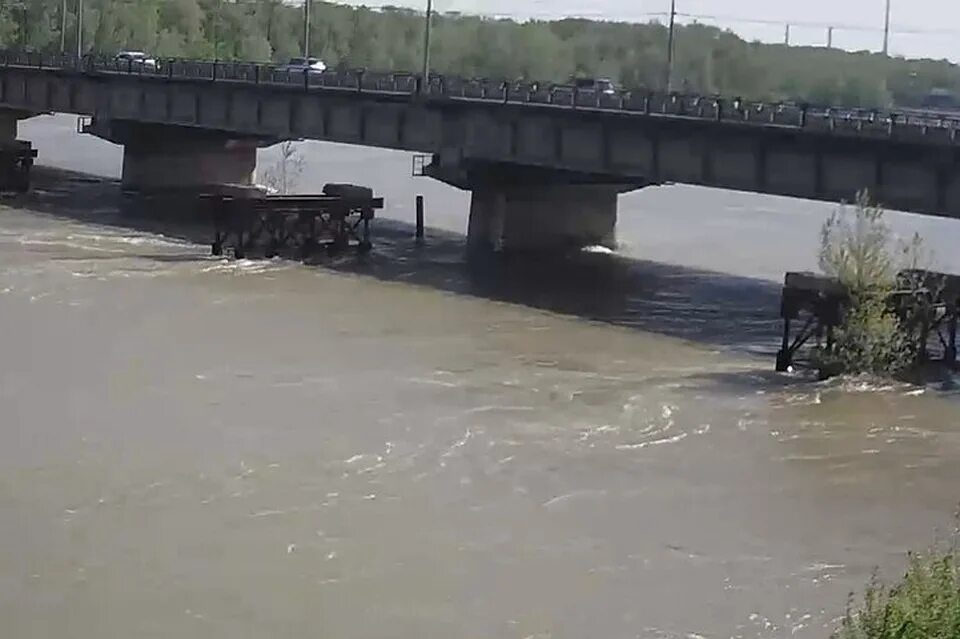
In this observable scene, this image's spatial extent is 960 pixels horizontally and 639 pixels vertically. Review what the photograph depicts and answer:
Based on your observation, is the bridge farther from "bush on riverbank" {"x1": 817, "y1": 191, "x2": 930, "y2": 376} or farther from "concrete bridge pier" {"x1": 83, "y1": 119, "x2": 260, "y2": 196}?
"bush on riverbank" {"x1": 817, "y1": 191, "x2": 930, "y2": 376}

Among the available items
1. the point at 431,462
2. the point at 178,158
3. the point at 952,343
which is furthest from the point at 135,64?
the point at 431,462

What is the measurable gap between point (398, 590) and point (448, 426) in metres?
9.68

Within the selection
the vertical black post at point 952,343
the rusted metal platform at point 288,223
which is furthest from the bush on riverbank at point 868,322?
the rusted metal platform at point 288,223

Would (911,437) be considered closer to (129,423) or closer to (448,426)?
(448,426)

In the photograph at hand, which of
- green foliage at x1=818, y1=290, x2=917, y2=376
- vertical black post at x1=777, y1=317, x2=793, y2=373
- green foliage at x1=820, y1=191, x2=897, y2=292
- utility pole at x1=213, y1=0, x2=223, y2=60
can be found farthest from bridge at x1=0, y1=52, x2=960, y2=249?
utility pole at x1=213, y1=0, x2=223, y2=60

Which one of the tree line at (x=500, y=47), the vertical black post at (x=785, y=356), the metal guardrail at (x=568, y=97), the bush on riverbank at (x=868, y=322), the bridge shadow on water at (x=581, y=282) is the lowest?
the bridge shadow on water at (x=581, y=282)

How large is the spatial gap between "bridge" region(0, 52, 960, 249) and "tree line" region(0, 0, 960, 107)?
123 ft

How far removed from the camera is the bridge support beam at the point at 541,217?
60875 mm

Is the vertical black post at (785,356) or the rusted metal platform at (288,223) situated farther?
the rusted metal platform at (288,223)

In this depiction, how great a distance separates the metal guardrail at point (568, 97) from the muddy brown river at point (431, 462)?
5111mm

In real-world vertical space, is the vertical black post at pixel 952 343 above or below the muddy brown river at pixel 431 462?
above

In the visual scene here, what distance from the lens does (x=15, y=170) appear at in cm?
7581

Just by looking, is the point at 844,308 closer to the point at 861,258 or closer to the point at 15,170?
the point at 861,258

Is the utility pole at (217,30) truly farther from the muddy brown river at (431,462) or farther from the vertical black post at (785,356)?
the vertical black post at (785,356)
